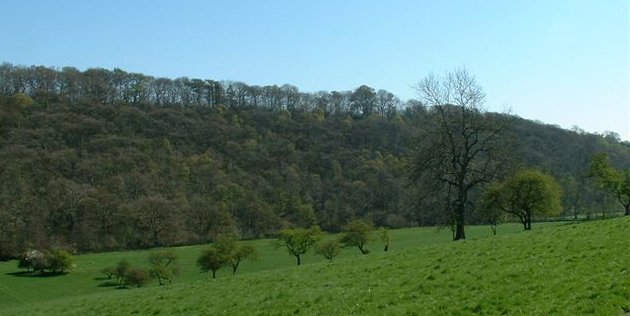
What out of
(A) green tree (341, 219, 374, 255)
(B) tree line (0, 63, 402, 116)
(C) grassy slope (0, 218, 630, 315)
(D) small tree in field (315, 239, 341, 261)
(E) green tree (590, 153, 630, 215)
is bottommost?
(D) small tree in field (315, 239, 341, 261)

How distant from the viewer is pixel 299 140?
485 ft

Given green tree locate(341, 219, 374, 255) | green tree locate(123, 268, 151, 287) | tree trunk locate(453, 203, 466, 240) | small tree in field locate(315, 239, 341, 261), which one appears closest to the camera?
tree trunk locate(453, 203, 466, 240)

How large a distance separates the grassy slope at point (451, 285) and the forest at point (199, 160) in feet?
174

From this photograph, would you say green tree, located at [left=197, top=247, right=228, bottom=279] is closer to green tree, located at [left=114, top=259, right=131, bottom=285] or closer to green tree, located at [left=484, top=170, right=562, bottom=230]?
green tree, located at [left=114, top=259, right=131, bottom=285]

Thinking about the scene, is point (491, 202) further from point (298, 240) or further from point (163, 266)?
point (163, 266)

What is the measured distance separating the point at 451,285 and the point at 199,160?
11509cm

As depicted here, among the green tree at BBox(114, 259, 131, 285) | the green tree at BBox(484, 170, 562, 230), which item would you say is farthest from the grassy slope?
the green tree at BBox(114, 259, 131, 285)

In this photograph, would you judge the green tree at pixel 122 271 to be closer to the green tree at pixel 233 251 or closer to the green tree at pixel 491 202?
the green tree at pixel 233 251

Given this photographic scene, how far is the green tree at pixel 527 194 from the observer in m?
45.2

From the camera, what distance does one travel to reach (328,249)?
7375 cm

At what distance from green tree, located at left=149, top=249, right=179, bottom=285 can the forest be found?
22800 mm

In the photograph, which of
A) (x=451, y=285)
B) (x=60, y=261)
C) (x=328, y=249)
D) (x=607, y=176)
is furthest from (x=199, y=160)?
(x=451, y=285)

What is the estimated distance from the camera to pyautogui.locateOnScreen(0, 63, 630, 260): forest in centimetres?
9694

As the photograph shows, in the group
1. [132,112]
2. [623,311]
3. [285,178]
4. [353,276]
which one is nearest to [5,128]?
[132,112]
